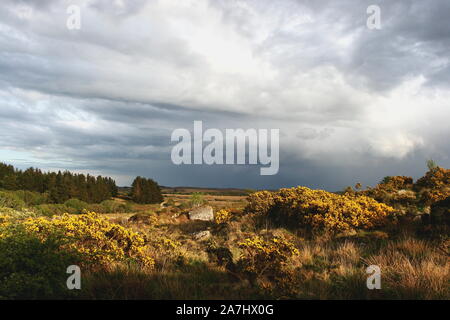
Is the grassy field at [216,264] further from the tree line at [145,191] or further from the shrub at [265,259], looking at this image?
the tree line at [145,191]

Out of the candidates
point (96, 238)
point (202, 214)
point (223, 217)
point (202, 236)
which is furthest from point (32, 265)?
point (202, 214)

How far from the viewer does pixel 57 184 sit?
6419 cm

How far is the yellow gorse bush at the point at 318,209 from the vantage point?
11.9 metres

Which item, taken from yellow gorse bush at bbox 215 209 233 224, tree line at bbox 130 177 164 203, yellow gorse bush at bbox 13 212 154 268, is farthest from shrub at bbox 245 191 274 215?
tree line at bbox 130 177 164 203

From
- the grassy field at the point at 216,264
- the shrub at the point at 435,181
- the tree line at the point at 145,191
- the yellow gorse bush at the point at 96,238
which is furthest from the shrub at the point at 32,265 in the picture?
the tree line at the point at 145,191

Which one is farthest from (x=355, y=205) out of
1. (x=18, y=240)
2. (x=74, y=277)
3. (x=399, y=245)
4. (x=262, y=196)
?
(x=18, y=240)

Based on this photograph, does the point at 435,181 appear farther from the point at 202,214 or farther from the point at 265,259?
the point at 265,259

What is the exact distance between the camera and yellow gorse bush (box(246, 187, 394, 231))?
11.9 metres

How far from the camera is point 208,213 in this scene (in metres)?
21.6

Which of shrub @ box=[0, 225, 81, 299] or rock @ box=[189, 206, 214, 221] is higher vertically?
shrub @ box=[0, 225, 81, 299]

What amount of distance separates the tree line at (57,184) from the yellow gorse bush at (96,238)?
57788 millimetres

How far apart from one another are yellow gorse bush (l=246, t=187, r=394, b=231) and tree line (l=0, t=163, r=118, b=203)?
55136 millimetres

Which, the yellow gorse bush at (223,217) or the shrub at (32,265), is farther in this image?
the yellow gorse bush at (223,217)

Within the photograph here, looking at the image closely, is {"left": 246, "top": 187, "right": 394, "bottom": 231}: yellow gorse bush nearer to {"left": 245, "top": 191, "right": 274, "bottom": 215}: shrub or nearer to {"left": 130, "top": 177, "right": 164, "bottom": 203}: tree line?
{"left": 245, "top": 191, "right": 274, "bottom": 215}: shrub
